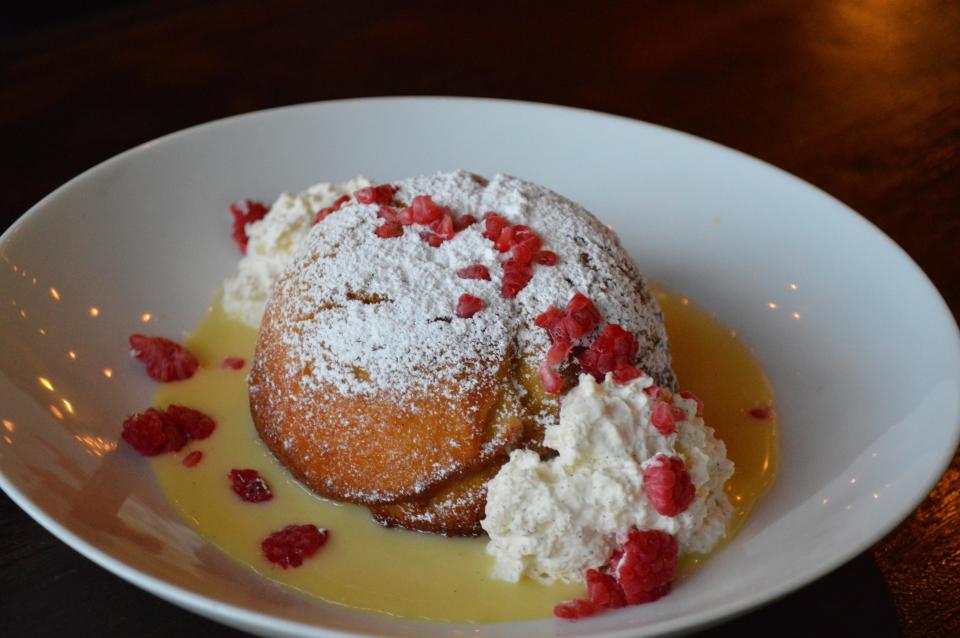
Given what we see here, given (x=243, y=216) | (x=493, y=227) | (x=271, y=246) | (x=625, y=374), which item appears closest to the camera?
(x=625, y=374)

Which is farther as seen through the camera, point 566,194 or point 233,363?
point 566,194

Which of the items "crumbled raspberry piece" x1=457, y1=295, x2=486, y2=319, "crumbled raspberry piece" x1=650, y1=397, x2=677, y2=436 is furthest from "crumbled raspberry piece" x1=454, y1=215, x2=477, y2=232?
"crumbled raspberry piece" x1=650, y1=397, x2=677, y2=436

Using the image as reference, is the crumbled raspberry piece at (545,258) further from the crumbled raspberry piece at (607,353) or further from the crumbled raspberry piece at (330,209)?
the crumbled raspberry piece at (330,209)

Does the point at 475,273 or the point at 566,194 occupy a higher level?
the point at 475,273

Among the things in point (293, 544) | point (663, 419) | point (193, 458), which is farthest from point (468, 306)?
point (193, 458)

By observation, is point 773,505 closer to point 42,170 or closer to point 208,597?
point 208,597

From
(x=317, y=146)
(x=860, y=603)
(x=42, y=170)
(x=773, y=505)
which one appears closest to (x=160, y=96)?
(x=42, y=170)

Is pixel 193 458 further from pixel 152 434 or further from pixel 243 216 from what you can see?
pixel 243 216
